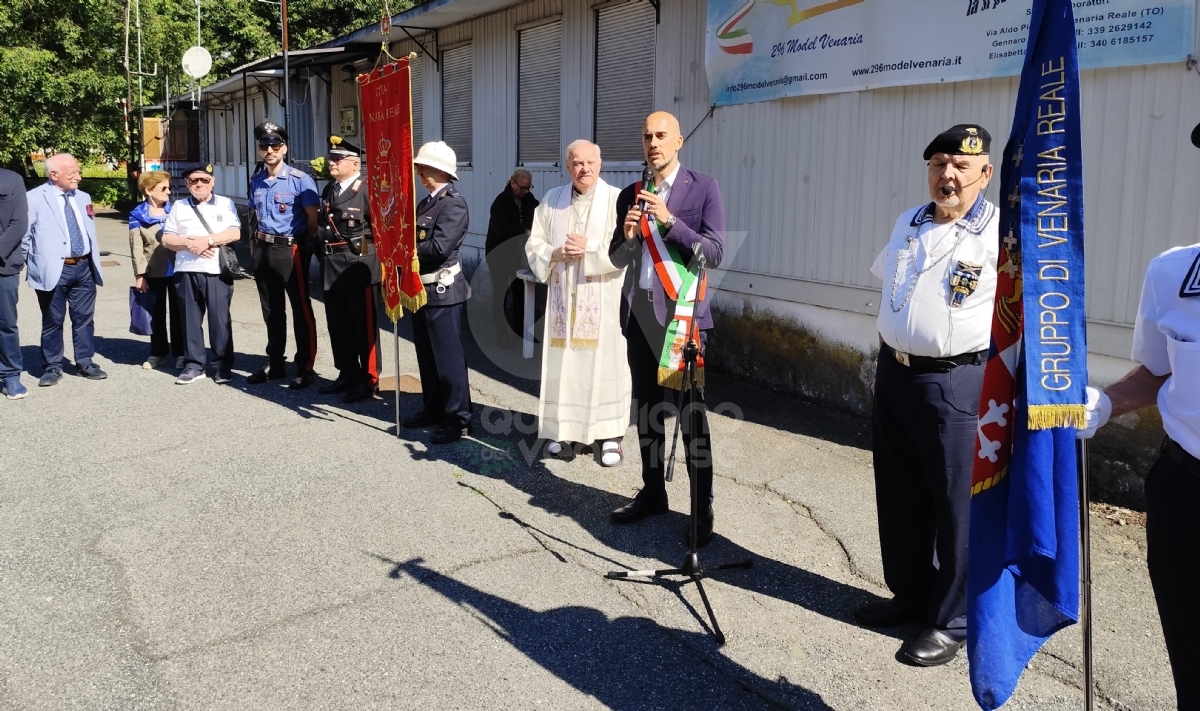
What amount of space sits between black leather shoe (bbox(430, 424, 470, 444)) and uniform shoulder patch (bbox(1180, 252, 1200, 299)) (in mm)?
4877

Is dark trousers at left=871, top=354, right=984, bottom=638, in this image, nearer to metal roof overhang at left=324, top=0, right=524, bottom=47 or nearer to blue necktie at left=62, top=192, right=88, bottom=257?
blue necktie at left=62, top=192, right=88, bottom=257

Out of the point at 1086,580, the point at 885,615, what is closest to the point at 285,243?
the point at 885,615

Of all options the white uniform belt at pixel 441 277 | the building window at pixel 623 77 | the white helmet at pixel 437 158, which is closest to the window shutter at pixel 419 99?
the building window at pixel 623 77

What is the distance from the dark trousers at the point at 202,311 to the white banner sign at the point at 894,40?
4.67 meters

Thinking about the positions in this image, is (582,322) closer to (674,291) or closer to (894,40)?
(674,291)

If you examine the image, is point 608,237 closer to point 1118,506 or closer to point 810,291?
point 810,291

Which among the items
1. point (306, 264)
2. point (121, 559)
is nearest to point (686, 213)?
point (121, 559)

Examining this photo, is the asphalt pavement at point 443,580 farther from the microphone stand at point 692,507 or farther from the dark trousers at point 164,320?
the dark trousers at point 164,320

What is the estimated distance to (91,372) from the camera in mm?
8258

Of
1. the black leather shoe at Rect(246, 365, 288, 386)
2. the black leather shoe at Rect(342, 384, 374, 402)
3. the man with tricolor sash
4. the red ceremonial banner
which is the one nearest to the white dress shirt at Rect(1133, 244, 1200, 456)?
the man with tricolor sash

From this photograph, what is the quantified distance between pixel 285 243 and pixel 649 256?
4318 mm

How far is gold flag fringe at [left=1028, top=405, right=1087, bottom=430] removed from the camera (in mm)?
2369

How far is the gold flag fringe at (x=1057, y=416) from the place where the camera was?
2369 millimetres

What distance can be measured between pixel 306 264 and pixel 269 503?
3.31m
